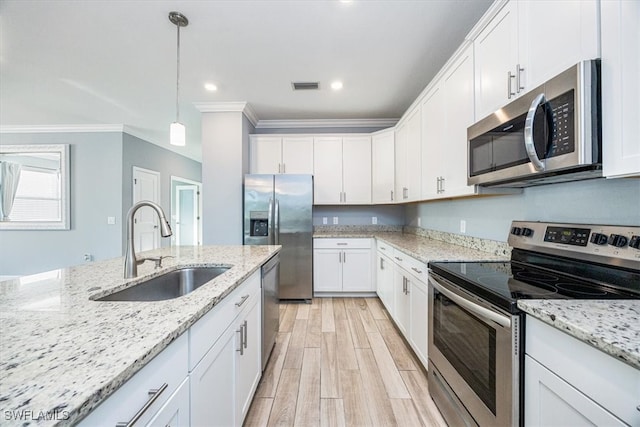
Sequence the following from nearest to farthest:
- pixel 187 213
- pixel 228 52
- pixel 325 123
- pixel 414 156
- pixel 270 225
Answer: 1. pixel 228 52
2. pixel 414 156
3. pixel 270 225
4. pixel 325 123
5. pixel 187 213

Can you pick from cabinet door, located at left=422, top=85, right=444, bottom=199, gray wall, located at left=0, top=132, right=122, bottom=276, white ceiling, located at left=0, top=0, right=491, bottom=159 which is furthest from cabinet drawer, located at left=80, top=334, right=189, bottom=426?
gray wall, located at left=0, top=132, right=122, bottom=276

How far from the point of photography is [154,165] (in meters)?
5.70

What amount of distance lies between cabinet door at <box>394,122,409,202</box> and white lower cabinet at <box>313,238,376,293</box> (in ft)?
2.64

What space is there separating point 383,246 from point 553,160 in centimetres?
227

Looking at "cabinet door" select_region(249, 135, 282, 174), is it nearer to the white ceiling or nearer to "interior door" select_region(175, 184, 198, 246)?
the white ceiling

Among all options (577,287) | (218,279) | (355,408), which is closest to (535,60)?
(577,287)

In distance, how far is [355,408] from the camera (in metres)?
1.68

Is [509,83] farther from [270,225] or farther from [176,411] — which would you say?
[270,225]

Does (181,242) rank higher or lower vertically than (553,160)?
lower

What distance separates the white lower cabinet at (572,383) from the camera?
0.66 m

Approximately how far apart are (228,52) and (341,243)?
101 inches

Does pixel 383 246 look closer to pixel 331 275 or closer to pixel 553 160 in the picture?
pixel 331 275

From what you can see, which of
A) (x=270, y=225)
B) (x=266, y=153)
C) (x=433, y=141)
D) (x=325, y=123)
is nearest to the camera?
(x=433, y=141)

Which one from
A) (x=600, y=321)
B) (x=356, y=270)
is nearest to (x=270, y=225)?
(x=356, y=270)
